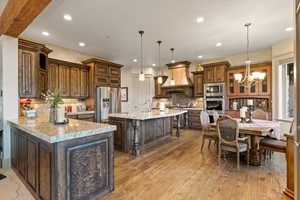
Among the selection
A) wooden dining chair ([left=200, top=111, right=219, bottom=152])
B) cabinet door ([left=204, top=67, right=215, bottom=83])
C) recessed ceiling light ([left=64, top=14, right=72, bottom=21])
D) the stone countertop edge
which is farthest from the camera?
cabinet door ([left=204, top=67, right=215, bottom=83])

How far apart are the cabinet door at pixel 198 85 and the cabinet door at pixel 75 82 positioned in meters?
4.86

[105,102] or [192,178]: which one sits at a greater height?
[105,102]

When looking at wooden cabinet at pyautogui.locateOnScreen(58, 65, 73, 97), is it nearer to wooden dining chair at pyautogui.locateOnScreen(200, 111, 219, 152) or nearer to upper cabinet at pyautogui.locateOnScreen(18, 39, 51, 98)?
upper cabinet at pyautogui.locateOnScreen(18, 39, 51, 98)

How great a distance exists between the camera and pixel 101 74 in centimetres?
575

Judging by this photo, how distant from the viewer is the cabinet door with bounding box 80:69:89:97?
5526 millimetres

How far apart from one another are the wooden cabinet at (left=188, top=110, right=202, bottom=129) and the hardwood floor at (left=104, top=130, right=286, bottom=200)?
2867mm

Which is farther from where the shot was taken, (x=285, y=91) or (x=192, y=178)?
(x=285, y=91)

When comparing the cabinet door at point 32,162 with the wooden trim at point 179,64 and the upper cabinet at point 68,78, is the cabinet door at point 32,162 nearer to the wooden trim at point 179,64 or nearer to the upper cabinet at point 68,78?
the upper cabinet at point 68,78

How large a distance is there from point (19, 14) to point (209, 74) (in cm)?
596

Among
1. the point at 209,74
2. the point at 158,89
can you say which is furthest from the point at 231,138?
the point at 158,89

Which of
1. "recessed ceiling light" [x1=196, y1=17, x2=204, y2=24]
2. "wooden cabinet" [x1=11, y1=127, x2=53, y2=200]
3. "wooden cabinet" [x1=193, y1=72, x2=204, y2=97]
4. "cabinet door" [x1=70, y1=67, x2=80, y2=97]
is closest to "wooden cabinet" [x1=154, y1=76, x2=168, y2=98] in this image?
"wooden cabinet" [x1=193, y1=72, x2=204, y2=97]

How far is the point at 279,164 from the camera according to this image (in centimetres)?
307

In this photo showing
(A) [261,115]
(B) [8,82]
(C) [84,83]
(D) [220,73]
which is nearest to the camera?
(B) [8,82]

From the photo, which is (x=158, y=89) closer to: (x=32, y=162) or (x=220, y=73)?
(x=220, y=73)
